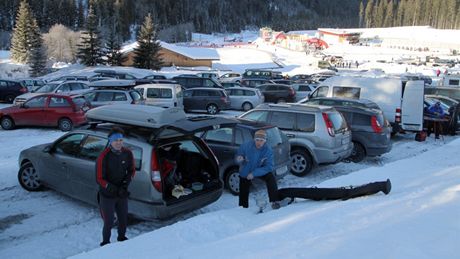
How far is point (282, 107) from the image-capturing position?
11.1m

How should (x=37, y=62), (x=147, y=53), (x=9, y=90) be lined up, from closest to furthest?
(x=9, y=90)
(x=37, y=62)
(x=147, y=53)

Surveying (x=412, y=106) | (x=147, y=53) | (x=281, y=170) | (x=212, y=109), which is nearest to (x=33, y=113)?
(x=212, y=109)

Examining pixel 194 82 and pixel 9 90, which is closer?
pixel 9 90

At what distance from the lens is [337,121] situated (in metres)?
10.8

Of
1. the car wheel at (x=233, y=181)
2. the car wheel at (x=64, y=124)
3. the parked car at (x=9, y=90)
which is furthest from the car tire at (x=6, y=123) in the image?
the car wheel at (x=233, y=181)

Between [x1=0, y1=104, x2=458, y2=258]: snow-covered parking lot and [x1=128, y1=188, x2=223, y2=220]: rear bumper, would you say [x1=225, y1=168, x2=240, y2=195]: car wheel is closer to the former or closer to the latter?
[x1=0, y1=104, x2=458, y2=258]: snow-covered parking lot

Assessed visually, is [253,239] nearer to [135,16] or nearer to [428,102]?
[428,102]

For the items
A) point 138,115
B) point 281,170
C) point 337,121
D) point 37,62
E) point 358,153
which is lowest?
point 358,153

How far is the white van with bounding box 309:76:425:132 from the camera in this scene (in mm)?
16016

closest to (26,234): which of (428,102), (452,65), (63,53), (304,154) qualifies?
(304,154)

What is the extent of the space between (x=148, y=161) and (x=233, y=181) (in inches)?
110

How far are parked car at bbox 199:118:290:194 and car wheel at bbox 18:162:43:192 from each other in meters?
3.44

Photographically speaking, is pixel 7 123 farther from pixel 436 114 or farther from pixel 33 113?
pixel 436 114

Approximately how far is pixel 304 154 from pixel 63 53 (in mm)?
76221
